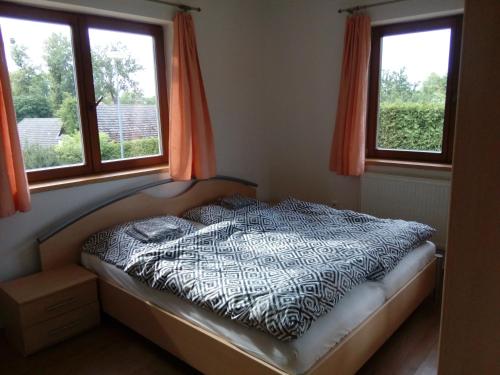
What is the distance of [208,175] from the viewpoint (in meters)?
3.35

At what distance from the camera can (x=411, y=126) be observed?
132 inches

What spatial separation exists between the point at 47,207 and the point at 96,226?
345mm

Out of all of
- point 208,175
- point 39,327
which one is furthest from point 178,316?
point 208,175

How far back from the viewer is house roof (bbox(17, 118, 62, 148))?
2.58 metres

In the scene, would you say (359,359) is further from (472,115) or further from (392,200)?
(392,200)

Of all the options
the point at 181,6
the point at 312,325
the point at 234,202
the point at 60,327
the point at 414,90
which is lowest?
the point at 60,327

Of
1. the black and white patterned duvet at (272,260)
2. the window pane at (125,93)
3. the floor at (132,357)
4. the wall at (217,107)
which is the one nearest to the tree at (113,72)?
the window pane at (125,93)

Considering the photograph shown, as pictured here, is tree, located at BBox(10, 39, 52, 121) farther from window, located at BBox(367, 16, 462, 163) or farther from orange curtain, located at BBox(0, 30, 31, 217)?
window, located at BBox(367, 16, 462, 163)

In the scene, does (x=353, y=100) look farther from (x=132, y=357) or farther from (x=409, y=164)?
(x=132, y=357)

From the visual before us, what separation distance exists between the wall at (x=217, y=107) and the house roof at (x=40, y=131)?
1.24ft

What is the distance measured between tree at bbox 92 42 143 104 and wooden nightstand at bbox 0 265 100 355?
1376 mm

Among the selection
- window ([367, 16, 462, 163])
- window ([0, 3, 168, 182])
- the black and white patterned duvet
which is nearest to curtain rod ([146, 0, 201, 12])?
window ([0, 3, 168, 182])

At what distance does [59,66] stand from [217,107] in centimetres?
140

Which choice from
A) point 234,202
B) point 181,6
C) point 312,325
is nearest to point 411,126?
point 234,202
